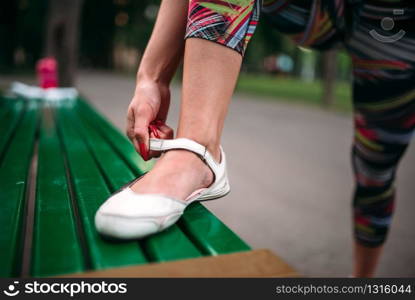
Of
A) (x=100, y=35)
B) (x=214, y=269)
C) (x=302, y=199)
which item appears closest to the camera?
(x=214, y=269)

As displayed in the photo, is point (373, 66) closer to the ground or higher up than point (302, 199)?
higher up

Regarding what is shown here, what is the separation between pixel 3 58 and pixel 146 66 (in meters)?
20.6

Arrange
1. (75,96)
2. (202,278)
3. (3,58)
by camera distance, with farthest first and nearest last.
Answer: (3,58) < (75,96) < (202,278)

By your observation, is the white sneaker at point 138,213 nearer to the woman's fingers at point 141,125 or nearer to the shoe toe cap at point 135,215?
the shoe toe cap at point 135,215

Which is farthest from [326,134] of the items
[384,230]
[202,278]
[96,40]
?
[96,40]

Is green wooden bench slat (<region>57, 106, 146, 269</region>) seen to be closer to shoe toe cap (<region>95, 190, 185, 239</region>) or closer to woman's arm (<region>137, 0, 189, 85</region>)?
shoe toe cap (<region>95, 190, 185, 239</region>)

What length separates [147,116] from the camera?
3.32 ft

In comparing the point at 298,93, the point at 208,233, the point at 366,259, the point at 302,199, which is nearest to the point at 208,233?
the point at 208,233

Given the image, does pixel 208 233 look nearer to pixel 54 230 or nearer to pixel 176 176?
pixel 176 176

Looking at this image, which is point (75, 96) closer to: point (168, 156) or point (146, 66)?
point (146, 66)

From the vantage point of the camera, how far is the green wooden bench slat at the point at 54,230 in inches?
26.4

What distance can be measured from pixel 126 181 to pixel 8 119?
1516mm

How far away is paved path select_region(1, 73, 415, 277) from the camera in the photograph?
2.17 metres

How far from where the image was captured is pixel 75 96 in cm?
389
